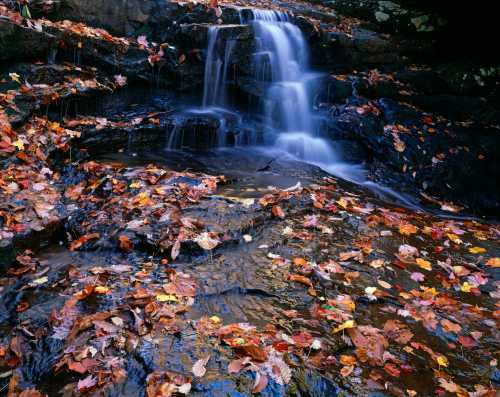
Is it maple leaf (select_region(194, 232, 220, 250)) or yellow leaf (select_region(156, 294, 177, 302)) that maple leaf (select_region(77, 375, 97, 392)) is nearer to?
yellow leaf (select_region(156, 294, 177, 302))

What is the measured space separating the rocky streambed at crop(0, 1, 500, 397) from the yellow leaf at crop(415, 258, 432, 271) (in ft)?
0.10

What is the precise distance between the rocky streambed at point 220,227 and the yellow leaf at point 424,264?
0.03 metres

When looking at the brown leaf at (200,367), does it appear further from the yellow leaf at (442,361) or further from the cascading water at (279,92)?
the cascading water at (279,92)

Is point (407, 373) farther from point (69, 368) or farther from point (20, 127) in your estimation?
point (20, 127)

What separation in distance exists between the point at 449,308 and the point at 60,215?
4067 millimetres

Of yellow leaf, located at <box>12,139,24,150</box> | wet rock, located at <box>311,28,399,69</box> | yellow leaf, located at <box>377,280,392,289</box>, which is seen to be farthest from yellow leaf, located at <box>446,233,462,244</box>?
wet rock, located at <box>311,28,399,69</box>

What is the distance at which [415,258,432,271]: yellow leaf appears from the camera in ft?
13.0

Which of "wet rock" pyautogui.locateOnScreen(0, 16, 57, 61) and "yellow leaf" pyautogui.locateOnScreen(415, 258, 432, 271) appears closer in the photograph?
"yellow leaf" pyautogui.locateOnScreen(415, 258, 432, 271)

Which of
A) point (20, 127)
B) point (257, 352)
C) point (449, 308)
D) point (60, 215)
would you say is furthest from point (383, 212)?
point (20, 127)

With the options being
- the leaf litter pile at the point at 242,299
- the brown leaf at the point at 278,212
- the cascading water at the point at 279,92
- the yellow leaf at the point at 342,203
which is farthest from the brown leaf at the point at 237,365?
the cascading water at the point at 279,92

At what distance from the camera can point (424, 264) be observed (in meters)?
4.02

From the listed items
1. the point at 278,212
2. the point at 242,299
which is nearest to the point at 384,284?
the point at 242,299

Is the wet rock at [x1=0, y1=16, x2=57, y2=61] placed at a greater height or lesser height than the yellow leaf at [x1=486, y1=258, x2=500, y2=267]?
greater

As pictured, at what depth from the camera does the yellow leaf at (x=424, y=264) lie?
13.0 ft
